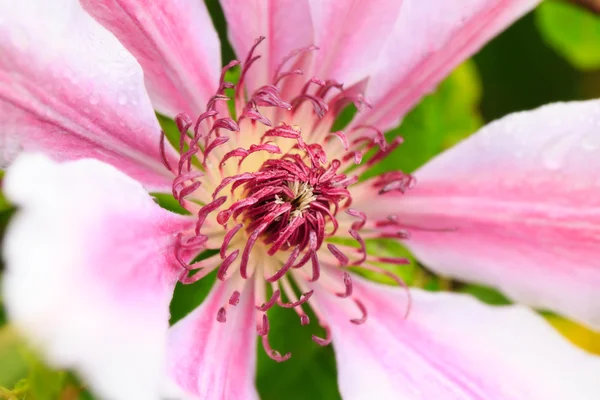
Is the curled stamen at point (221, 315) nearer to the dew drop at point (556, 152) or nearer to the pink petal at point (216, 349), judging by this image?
the pink petal at point (216, 349)

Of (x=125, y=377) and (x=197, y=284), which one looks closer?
(x=125, y=377)

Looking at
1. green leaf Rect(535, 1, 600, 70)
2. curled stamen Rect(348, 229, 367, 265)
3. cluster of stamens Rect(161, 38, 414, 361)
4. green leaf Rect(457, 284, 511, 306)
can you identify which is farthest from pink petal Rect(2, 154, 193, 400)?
green leaf Rect(535, 1, 600, 70)

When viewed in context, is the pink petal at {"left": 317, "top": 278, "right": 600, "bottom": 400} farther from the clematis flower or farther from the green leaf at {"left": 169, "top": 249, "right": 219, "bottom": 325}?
the green leaf at {"left": 169, "top": 249, "right": 219, "bottom": 325}

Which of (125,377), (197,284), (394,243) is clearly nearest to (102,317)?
(125,377)

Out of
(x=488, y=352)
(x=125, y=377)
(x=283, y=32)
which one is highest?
(x=283, y=32)

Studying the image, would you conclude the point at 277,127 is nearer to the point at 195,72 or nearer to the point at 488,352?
the point at 195,72

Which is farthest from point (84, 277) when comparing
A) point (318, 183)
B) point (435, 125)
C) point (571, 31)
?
point (571, 31)

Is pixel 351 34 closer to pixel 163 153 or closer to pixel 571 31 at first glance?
pixel 163 153
